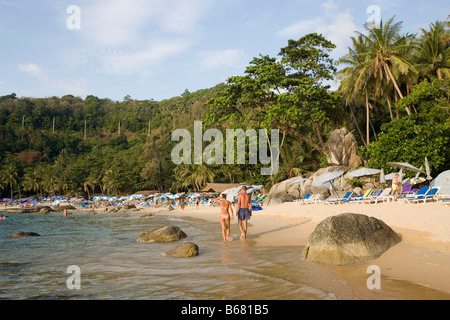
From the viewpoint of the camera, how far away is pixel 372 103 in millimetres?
30734

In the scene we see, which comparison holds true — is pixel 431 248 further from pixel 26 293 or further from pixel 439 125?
pixel 439 125

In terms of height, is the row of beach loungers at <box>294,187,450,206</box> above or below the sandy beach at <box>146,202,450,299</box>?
above

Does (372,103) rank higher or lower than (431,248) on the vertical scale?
higher

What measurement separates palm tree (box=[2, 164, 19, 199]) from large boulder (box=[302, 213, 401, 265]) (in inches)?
2731

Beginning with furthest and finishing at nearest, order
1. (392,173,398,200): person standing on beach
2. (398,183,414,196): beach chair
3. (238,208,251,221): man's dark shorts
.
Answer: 1. (398,183,414,196): beach chair
2. (392,173,398,200): person standing on beach
3. (238,208,251,221): man's dark shorts

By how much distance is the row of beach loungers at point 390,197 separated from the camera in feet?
41.8

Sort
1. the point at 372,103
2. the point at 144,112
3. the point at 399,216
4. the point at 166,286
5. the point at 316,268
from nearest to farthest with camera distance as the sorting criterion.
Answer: the point at 166,286, the point at 316,268, the point at 399,216, the point at 372,103, the point at 144,112

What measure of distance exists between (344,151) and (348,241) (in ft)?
69.3

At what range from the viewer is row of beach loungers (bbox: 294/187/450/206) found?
1275 cm

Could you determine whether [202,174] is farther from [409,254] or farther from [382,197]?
[409,254]

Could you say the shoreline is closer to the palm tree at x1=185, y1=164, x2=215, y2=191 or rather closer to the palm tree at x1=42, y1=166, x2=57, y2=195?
the palm tree at x1=185, y1=164, x2=215, y2=191

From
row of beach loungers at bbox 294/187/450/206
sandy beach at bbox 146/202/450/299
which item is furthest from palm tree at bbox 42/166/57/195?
sandy beach at bbox 146/202/450/299
